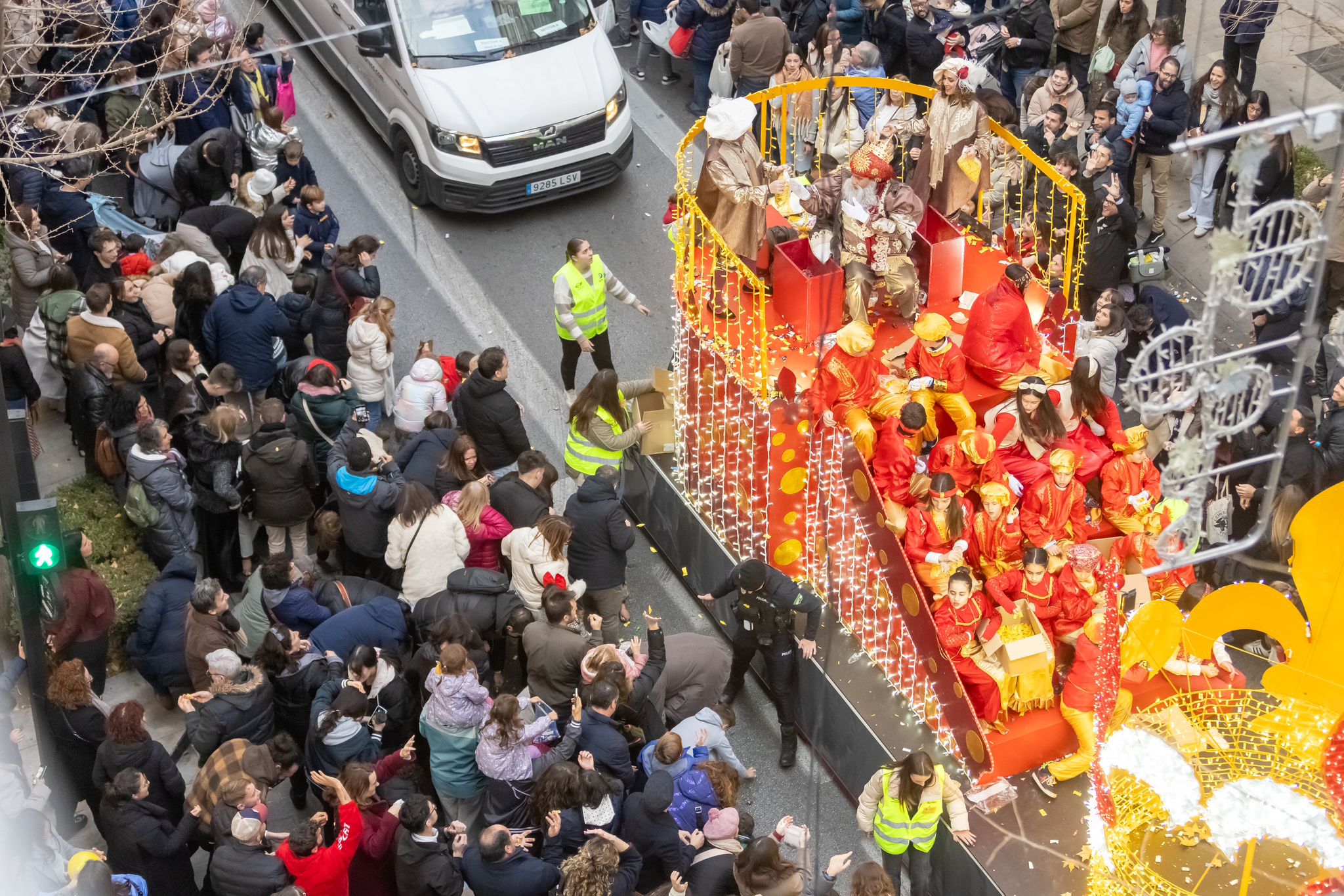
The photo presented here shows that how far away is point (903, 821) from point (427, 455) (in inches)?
143

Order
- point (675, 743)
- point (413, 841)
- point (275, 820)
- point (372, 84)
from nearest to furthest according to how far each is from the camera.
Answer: point (413, 841), point (675, 743), point (275, 820), point (372, 84)

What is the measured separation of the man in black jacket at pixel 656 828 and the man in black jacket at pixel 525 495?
2147 mm

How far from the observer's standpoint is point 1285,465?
9.14 metres

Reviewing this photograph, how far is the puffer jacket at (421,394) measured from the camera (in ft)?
33.5

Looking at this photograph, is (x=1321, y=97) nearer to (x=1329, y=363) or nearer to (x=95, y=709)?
(x=1329, y=363)

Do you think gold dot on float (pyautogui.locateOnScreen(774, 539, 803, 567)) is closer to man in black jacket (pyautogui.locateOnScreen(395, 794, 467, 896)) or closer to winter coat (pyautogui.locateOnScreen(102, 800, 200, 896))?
man in black jacket (pyautogui.locateOnScreen(395, 794, 467, 896))

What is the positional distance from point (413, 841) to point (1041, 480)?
416cm

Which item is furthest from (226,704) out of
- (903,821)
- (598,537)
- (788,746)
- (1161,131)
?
(1161,131)

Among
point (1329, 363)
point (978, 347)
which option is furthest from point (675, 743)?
point (1329, 363)

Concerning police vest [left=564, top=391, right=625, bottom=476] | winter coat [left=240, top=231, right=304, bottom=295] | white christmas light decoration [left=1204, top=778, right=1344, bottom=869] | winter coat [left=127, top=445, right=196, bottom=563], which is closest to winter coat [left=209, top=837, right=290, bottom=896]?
winter coat [left=127, top=445, right=196, bottom=563]

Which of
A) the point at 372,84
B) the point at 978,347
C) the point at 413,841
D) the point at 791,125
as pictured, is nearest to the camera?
the point at 413,841

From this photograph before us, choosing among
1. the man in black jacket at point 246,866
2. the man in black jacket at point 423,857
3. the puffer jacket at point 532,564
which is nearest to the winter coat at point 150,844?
the man in black jacket at point 246,866

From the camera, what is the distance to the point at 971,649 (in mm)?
8789

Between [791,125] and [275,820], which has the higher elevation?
[791,125]
